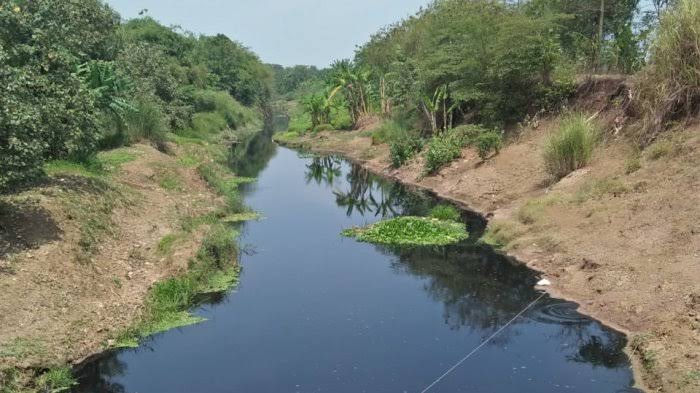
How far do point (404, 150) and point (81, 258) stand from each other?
21.3m

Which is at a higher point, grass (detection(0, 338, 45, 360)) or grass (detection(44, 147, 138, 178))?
grass (detection(44, 147, 138, 178))

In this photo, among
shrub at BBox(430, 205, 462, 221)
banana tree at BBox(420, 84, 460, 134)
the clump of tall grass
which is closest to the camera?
the clump of tall grass

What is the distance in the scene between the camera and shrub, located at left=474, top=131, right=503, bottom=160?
26.4 meters

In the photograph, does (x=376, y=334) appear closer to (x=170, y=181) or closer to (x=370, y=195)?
(x=170, y=181)

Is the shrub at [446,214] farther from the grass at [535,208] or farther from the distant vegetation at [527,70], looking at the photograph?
the distant vegetation at [527,70]

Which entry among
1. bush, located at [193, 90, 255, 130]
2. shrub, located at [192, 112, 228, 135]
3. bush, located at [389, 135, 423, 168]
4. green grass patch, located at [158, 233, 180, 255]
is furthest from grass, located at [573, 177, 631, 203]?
bush, located at [193, 90, 255, 130]

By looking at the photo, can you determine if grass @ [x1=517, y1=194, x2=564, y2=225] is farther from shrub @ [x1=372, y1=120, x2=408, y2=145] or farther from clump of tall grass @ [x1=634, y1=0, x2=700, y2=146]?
shrub @ [x1=372, y1=120, x2=408, y2=145]

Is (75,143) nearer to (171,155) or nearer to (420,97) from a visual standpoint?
(171,155)

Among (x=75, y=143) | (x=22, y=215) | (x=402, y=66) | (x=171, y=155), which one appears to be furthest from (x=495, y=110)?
(x=22, y=215)

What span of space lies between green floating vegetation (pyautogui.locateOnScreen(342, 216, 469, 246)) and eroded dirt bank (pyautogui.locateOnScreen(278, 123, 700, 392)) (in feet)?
4.19

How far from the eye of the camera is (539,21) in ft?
91.4

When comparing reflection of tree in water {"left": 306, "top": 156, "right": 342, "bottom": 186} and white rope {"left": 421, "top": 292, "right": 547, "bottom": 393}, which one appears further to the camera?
reflection of tree in water {"left": 306, "top": 156, "right": 342, "bottom": 186}

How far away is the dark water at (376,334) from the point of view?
10508 mm

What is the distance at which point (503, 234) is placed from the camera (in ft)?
59.3
